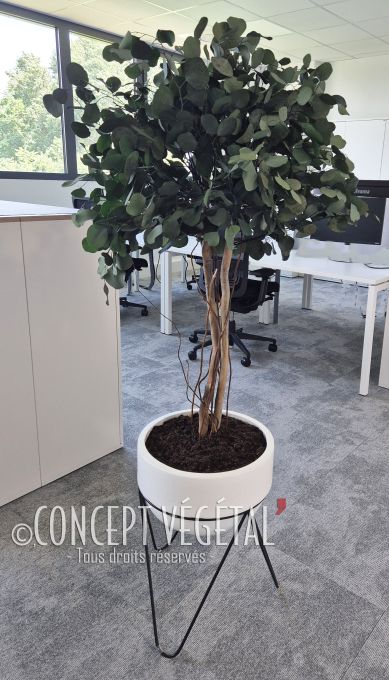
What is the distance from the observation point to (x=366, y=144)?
637cm

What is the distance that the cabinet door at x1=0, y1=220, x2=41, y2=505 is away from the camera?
1810mm

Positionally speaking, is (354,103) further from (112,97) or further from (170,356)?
(112,97)

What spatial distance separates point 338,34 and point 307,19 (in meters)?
0.65

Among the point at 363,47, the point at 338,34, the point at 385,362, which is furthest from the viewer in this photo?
the point at 363,47

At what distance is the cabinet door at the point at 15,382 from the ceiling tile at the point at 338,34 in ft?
15.5

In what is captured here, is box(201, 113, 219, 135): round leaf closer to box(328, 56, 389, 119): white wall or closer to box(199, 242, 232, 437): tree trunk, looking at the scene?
box(199, 242, 232, 437): tree trunk

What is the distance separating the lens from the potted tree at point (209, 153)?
105 cm

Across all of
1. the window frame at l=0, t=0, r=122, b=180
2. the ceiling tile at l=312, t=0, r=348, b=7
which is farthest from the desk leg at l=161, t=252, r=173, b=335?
the ceiling tile at l=312, t=0, r=348, b=7

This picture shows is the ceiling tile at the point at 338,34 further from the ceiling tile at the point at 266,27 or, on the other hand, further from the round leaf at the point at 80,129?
the round leaf at the point at 80,129

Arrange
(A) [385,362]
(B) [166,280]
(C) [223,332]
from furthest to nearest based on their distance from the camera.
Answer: (B) [166,280] < (A) [385,362] < (C) [223,332]

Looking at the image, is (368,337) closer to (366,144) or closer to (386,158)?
(386,158)

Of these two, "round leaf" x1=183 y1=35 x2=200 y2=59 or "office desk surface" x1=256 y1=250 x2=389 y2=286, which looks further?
"office desk surface" x1=256 y1=250 x2=389 y2=286

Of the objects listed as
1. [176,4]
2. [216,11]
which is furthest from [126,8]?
[216,11]

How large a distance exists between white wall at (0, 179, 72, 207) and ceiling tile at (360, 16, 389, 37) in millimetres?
3376
